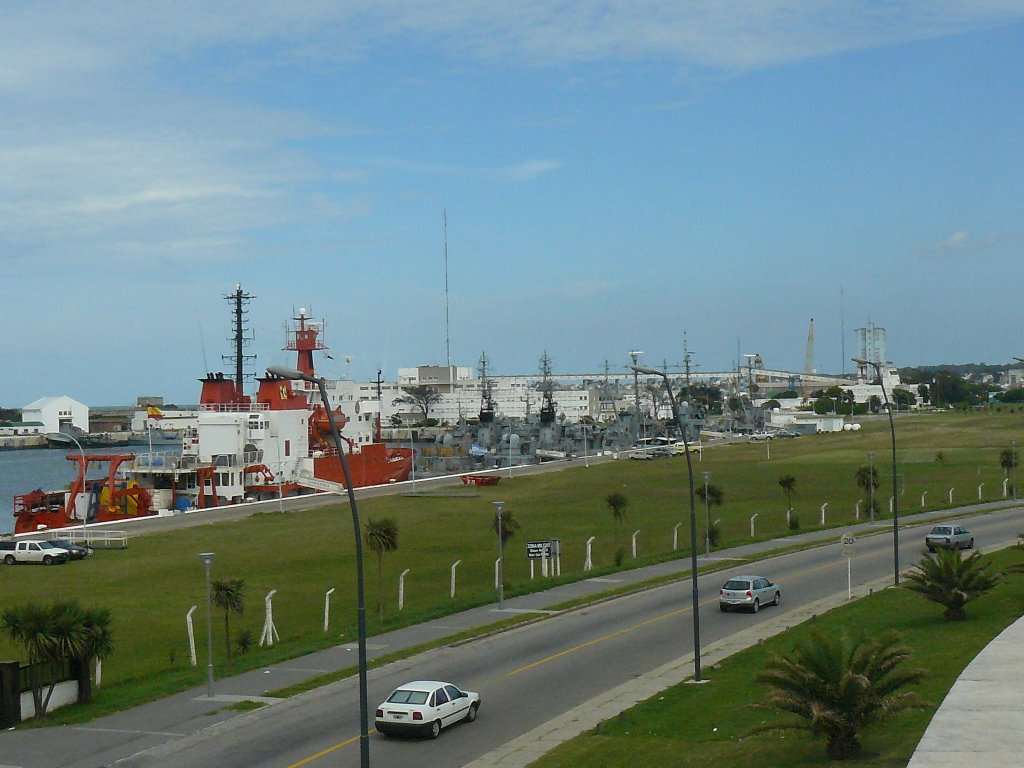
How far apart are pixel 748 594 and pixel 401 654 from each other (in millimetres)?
9742

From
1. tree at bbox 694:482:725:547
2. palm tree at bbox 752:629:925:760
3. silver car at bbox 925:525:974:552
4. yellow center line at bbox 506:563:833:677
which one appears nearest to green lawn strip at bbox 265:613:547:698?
yellow center line at bbox 506:563:833:677

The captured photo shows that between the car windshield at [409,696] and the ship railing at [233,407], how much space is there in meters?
60.6

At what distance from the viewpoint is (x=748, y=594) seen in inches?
1225

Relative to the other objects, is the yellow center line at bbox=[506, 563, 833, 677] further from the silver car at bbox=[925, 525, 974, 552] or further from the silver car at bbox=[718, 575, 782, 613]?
the silver car at bbox=[925, 525, 974, 552]

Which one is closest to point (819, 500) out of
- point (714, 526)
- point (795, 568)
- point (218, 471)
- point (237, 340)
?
point (714, 526)

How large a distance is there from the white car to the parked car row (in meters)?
29.6

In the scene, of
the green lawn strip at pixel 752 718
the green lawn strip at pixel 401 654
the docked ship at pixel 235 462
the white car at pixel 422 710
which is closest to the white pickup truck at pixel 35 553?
the docked ship at pixel 235 462

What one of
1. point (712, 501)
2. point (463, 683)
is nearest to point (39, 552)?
point (463, 683)

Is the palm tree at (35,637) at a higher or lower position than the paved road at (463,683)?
higher

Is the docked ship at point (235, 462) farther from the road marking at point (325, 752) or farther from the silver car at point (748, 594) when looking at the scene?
the road marking at point (325, 752)

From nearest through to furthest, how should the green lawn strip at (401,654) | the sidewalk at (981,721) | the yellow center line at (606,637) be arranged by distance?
the sidewalk at (981,721)
the green lawn strip at (401,654)
the yellow center line at (606,637)

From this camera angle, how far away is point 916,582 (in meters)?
27.8

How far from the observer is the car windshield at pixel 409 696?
791 inches

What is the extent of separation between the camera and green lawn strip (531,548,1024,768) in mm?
16891
